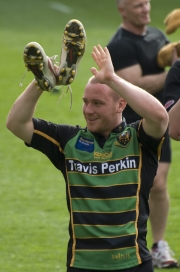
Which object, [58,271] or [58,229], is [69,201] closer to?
[58,271]

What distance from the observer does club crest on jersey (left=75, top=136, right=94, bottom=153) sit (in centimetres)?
476

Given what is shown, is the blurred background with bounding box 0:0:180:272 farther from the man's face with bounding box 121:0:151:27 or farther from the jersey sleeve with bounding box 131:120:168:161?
the man's face with bounding box 121:0:151:27

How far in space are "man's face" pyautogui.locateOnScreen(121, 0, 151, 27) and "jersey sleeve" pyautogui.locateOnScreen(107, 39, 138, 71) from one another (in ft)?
0.94

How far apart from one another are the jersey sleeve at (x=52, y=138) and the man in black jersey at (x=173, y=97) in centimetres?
74

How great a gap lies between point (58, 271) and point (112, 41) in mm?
2197

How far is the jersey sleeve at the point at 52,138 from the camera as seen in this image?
4.85 m

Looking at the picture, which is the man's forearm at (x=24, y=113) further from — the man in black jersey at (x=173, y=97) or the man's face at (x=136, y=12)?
the man's face at (x=136, y=12)

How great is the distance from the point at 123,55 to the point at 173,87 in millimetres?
1764

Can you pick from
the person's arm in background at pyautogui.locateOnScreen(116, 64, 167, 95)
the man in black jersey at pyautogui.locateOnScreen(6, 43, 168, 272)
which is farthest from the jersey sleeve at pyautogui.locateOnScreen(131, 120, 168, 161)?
the person's arm in background at pyautogui.locateOnScreen(116, 64, 167, 95)

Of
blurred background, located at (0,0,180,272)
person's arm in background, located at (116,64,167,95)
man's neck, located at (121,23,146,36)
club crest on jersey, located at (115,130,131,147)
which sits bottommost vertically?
blurred background, located at (0,0,180,272)

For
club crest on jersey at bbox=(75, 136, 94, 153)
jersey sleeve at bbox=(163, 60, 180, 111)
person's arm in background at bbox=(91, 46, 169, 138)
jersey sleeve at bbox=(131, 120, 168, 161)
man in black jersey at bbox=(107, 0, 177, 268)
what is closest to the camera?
person's arm in background at bbox=(91, 46, 169, 138)

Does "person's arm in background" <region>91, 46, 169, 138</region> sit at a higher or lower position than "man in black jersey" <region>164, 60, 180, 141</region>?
higher

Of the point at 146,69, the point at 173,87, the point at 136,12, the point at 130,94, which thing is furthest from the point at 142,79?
the point at 130,94

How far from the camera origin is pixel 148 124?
15.1 ft
